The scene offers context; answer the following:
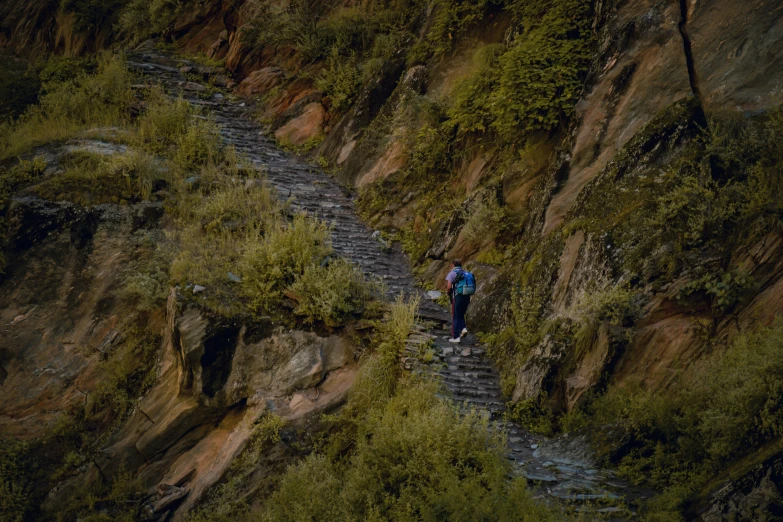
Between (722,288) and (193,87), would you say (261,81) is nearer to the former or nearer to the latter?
(193,87)

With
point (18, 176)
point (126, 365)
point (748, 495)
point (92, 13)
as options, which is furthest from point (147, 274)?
point (92, 13)

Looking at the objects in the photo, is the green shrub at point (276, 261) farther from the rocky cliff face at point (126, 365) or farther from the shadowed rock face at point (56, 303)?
the shadowed rock face at point (56, 303)

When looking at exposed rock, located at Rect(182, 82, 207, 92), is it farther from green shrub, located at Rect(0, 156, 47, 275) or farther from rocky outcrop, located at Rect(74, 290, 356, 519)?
rocky outcrop, located at Rect(74, 290, 356, 519)

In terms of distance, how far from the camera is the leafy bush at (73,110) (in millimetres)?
13930

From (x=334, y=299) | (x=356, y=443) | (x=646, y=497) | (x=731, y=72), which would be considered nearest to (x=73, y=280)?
(x=334, y=299)

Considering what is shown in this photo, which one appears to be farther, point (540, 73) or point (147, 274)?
point (147, 274)

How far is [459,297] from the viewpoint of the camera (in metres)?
9.49

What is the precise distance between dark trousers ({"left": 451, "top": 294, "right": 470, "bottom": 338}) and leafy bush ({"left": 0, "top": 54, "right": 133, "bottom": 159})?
9627 mm

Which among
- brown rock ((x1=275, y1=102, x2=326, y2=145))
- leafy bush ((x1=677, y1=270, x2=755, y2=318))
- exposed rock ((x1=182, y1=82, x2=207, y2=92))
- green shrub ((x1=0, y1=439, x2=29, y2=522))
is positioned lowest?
green shrub ((x1=0, y1=439, x2=29, y2=522))

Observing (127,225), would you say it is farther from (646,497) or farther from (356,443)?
(646,497)

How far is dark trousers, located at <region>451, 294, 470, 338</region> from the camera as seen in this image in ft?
31.2

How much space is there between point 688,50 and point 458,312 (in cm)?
472

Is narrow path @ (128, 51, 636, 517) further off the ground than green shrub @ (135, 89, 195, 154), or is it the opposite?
green shrub @ (135, 89, 195, 154)

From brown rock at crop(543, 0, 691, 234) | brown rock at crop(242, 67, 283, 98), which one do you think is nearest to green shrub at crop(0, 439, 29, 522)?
brown rock at crop(543, 0, 691, 234)
